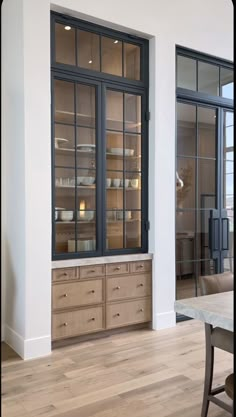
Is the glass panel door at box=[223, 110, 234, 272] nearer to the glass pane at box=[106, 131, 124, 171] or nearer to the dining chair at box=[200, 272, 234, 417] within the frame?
the glass pane at box=[106, 131, 124, 171]

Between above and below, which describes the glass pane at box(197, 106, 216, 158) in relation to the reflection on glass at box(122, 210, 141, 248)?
above

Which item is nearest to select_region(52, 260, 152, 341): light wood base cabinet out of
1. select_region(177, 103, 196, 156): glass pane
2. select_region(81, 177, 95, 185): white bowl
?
select_region(81, 177, 95, 185): white bowl

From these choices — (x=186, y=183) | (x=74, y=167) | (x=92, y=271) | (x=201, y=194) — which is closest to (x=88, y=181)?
(x=74, y=167)

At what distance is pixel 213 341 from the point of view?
2.01 m

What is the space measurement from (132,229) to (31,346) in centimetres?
153

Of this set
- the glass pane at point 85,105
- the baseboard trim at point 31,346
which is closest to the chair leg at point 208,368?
the baseboard trim at point 31,346

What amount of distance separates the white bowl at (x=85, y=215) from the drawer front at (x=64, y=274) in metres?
0.52

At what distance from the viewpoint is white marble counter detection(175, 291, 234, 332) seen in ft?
5.44

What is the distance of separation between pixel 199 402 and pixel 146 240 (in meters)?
1.78

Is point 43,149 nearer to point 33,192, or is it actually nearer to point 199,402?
point 33,192

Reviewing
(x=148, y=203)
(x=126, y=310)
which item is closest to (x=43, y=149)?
(x=148, y=203)

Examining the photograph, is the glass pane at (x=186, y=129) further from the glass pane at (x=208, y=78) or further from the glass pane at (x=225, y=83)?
the glass pane at (x=225, y=83)

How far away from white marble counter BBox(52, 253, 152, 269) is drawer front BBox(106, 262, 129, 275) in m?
0.04

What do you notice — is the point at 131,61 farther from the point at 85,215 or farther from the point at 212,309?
the point at 212,309
